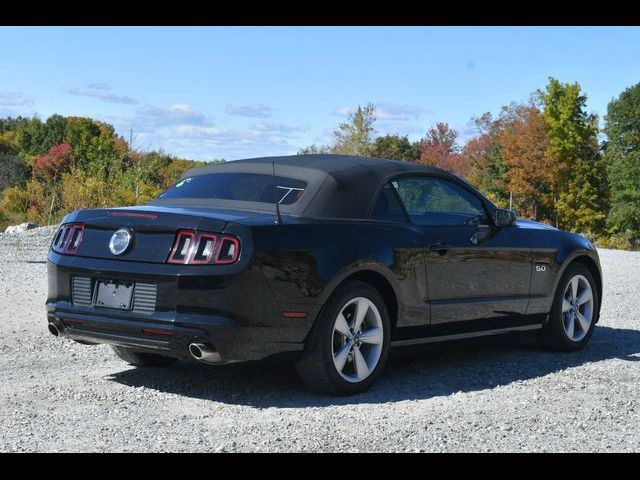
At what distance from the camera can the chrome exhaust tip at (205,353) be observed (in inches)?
222

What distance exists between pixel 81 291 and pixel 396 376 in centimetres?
237

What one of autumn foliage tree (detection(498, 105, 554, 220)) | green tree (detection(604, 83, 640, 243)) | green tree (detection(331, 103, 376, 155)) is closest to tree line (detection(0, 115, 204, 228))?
green tree (detection(331, 103, 376, 155))

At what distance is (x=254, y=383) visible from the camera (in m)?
6.59

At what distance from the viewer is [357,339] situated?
6.20 m

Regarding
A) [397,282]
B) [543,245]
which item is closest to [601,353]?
[543,245]

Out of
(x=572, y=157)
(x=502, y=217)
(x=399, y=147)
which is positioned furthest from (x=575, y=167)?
(x=502, y=217)

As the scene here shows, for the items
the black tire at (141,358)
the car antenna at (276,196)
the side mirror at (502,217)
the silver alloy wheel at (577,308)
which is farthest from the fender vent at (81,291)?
the silver alloy wheel at (577,308)

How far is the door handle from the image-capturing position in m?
6.72

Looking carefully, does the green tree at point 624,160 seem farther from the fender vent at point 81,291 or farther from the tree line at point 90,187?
the fender vent at point 81,291

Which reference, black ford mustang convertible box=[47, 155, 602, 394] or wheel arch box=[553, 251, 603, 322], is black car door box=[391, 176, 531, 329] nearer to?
black ford mustang convertible box=[47, 155, 602, 394]

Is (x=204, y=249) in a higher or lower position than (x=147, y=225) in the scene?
lower

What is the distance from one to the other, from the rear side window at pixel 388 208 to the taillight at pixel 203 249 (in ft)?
4.15

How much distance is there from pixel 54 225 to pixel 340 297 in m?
15.0

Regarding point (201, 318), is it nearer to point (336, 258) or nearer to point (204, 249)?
point (204, 249)
